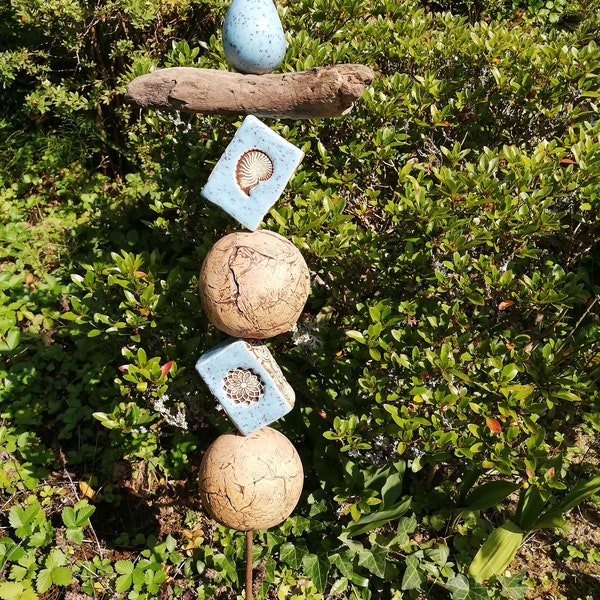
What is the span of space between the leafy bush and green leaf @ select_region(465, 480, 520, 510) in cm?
1

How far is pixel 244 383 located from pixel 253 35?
121cm

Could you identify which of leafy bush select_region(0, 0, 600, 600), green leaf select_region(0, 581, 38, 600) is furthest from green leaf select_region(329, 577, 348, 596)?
green leaf select_region(0, 581, 38, 600)

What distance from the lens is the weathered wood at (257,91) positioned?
1.84 meters

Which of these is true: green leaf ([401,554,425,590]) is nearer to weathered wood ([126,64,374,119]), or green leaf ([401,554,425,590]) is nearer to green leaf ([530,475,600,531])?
green leaf ([530,475,600,531])

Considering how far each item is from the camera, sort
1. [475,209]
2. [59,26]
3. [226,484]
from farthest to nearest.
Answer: [59,26] → [475,209] → [226,484]

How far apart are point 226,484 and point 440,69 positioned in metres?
2.77

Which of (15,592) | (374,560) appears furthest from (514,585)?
(15,592)

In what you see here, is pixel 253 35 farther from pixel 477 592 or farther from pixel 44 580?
pixel 477 592

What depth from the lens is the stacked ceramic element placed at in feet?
6.28

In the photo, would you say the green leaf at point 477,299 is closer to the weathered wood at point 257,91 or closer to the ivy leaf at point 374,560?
the weathered wood at point 257,91

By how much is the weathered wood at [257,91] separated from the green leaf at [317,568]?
84.8 inches

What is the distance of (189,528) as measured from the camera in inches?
124

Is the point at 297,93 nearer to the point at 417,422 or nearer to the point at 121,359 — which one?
the point at 417,422

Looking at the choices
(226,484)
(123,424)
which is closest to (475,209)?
(226,484)
